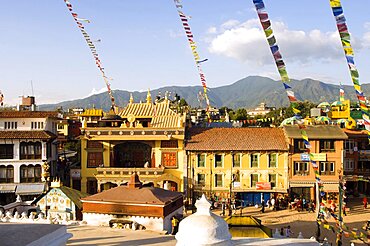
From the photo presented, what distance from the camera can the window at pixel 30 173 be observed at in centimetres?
3744

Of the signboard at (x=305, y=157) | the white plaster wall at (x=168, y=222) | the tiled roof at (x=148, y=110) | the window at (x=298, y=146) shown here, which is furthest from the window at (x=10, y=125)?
the signboard at (x=305, y=157)

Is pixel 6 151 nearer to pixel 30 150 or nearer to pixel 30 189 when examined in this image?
pixel 30 150

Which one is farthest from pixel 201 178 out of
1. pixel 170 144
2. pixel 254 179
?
pixel 254 179

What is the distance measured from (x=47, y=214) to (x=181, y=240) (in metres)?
16.7

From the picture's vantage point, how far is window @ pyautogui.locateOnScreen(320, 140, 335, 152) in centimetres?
3741

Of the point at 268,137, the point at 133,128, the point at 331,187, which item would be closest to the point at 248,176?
the point at 268,137

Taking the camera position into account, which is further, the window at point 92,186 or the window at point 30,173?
the window at point 92,186

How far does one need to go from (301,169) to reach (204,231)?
28.6 m

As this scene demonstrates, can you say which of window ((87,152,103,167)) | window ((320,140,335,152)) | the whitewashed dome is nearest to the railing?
window ((87,152,103,167))

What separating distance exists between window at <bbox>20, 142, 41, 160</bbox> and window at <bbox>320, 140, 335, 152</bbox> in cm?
2390

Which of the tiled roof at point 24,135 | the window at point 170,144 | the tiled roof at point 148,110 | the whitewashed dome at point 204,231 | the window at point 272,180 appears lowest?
the window at point 272,180

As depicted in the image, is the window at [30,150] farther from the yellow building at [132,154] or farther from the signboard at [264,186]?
the signboard at [264,186]

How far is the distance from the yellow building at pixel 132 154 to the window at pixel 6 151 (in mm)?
5898

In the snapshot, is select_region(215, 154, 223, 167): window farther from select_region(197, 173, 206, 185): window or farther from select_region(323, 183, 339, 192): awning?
select_region(323, 183, 339, 192): awning
